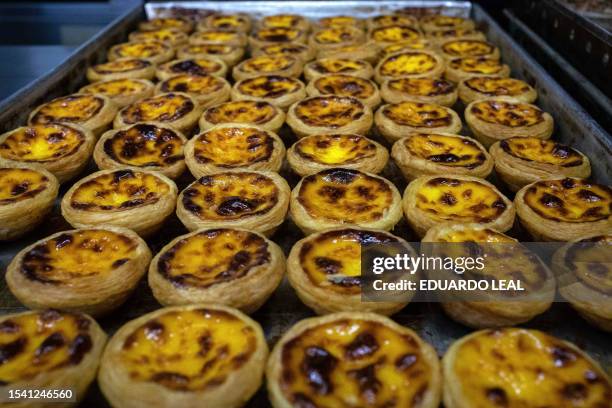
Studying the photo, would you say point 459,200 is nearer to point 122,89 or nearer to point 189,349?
point 189,349

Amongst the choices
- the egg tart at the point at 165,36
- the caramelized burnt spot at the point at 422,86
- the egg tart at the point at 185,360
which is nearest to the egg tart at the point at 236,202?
the egg tart at the point at 185,360

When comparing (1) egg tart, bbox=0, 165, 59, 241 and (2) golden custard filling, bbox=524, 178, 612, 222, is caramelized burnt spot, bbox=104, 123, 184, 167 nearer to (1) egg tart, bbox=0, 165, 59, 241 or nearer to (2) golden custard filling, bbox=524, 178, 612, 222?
(1) egg tart, bbox=0, 165, 59, 241

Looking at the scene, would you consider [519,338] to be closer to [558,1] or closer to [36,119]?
[36,119]

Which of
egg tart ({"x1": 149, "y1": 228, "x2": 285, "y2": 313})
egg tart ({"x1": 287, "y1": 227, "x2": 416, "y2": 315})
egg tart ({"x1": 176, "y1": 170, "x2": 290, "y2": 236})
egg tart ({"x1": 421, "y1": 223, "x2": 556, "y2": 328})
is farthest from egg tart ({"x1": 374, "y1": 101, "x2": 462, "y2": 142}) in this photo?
egg tart ({"x1": 149, "y1": 228, "x2": 285, "y2": 313})

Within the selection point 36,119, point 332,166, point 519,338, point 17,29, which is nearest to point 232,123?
point 332,166

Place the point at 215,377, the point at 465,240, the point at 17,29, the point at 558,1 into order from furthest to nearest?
the point at 17,29 → the point at 558,1 → the point at 465,240 → the point at 215,377

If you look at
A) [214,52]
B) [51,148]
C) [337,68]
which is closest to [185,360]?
[51,148]

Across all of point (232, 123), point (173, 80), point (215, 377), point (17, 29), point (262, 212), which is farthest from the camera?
point (17, 29)
